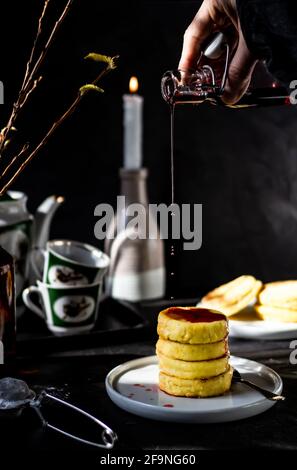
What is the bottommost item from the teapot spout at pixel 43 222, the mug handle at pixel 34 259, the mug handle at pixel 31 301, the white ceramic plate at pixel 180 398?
the white ceramic plate at pixel 180 398

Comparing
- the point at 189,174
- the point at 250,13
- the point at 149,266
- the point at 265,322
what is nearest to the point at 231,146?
the point at 189,174

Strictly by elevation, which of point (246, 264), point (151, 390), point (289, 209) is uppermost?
point (289, 209)

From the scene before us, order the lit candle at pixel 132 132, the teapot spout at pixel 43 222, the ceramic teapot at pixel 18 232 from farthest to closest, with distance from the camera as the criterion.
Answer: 1. the lit candle at pixel 132 132
2. the teapot spout at pixel 43 222
3. the ceramic teapot at pixel 18 232

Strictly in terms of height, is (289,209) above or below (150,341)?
above

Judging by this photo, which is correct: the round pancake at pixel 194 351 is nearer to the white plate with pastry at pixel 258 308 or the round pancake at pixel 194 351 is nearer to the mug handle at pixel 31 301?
the white plate with pastry at pixel 258 308

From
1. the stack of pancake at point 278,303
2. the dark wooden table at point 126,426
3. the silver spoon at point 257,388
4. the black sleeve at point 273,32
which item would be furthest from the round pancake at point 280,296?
the black sleeve at point 273,32

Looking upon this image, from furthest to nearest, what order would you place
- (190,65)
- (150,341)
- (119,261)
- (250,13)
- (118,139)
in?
(118,139) → (119,261) → (150,341) → (190,65) → (250,13)

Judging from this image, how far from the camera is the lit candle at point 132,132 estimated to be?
183 cm

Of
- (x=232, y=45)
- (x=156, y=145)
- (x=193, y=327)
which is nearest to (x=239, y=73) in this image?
(x=232, y=45)

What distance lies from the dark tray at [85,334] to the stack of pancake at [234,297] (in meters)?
0.15

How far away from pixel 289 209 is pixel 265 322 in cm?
58

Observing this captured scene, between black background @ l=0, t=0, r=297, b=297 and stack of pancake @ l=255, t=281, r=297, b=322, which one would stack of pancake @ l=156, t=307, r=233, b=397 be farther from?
black background @ l=0, t=0, r=297, b=297

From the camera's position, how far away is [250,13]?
1047mm

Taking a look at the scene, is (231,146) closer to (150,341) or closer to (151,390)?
(150,341)
